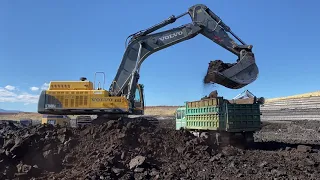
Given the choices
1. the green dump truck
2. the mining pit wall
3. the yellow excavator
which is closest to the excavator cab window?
the yellow excavator

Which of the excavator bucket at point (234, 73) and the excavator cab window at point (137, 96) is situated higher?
the excavator bucket at point (234, 73)

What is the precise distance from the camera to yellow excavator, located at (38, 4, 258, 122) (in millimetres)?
14523

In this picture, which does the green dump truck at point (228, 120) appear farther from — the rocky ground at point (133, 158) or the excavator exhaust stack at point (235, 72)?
the excavator exhaust stack at point (235, 72)

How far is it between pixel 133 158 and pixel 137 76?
6.43 meters

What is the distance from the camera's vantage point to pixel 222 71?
1460cm

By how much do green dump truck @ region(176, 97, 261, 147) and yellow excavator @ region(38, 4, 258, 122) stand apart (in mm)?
1768

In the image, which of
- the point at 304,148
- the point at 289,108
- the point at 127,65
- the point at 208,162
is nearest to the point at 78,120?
the point at 127,65

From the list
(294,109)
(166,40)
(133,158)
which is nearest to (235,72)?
→ (166,40)

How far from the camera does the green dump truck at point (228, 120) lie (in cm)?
1267

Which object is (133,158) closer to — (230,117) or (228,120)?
(228,120)

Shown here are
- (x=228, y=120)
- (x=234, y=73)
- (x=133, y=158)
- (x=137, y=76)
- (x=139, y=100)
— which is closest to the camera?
(x=133, y=158)

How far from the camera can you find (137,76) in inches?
611

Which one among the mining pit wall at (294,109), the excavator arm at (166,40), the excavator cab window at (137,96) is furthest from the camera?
the mining pit wall at (294,109)

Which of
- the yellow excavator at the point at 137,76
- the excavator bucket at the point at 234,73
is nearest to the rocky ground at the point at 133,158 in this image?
the yellow excavator at the point at 137,76
